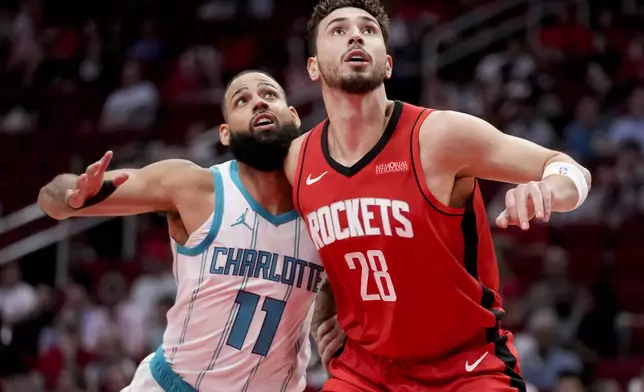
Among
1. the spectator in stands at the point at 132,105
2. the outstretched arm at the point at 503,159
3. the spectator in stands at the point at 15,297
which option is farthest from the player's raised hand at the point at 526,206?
the spectator in stands at the point at 132,105

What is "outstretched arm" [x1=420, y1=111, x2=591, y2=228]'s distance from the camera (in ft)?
14.6

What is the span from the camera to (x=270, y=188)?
573 centimetres

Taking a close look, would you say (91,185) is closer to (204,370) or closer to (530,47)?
(204,370)

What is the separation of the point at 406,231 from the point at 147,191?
1.43m

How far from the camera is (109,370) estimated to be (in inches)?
429

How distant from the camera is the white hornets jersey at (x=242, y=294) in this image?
218 inches

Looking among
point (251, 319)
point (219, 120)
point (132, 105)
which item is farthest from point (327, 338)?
point (132, 105)

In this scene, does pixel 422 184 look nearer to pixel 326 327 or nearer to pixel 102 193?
pixel 326 327

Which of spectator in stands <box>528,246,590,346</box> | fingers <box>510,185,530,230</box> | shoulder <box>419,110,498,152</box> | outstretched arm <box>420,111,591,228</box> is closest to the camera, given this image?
fingers <box>510,185,530,230</box>

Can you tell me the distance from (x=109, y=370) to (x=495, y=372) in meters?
6.61

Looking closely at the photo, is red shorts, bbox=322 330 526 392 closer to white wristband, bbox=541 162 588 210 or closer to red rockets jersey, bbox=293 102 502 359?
red rockets jersey, bbox=293 102 502 359

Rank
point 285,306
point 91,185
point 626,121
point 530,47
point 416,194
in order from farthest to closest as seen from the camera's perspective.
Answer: point 530,47
point 626,121
point 285,306
point 91,185
point 416,194

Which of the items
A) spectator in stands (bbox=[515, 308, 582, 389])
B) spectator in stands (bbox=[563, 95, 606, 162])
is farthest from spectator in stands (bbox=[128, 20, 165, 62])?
spectator in stands (bbox=[515, 308, 582, 389])

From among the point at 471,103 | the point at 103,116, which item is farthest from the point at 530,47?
the point at 103,116
